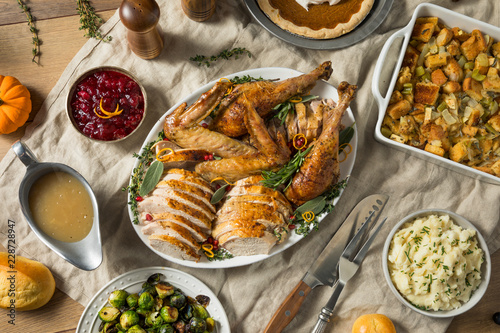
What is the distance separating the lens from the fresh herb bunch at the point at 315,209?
11.4 ft

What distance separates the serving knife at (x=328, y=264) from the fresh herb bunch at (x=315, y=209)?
0.31 metres

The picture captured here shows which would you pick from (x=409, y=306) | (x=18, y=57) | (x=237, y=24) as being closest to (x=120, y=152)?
(x=18, y=57)

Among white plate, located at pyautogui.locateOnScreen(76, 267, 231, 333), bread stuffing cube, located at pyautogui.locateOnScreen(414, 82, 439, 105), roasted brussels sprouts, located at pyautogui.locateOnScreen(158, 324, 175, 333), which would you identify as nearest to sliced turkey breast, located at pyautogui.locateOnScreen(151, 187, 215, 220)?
white plate, located at pyautogui.locateOnScreen(76, 267, 231, 333)

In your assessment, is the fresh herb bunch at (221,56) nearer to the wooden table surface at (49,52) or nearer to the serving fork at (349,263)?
the wooden table surface at (49,52)

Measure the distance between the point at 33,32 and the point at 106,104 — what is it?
3.74ft

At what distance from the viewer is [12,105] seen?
11.8ft

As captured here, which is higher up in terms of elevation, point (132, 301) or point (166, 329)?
point (132, 301)

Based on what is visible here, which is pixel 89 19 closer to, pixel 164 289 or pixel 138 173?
pixel 138 173

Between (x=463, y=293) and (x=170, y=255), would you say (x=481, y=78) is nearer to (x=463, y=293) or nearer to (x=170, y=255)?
(x=463, y=293)

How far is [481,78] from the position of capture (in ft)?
12.3

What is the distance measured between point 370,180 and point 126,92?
7.51ft

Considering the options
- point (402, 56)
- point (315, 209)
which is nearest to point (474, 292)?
point (315, 209)

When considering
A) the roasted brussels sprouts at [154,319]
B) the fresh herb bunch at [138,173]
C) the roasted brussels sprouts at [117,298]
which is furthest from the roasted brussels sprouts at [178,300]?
the fresh herb bunch at [138,173]

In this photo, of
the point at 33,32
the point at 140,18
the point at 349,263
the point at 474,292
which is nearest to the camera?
the point at 140,18
